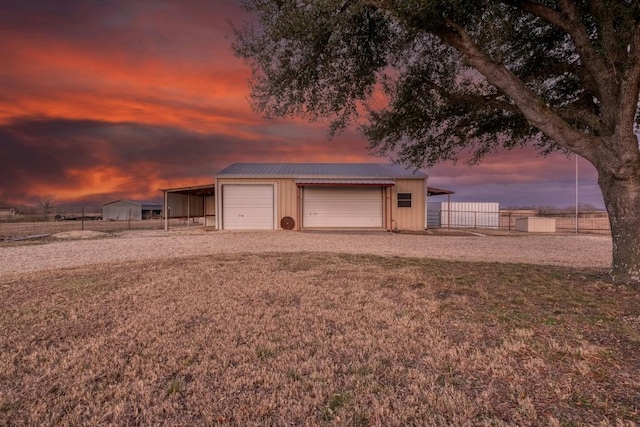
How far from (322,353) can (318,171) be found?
61.1 ft

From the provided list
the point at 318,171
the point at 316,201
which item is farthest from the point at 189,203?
the point at 316,201

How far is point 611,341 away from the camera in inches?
139

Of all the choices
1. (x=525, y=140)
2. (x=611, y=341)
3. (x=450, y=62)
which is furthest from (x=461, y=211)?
(x=611, y=341)

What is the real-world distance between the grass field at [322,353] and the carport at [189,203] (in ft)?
47.0

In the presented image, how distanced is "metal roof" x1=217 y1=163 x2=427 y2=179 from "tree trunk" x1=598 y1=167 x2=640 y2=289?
502 inches

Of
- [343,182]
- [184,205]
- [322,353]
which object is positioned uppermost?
[343,182]

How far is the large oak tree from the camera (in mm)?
5785

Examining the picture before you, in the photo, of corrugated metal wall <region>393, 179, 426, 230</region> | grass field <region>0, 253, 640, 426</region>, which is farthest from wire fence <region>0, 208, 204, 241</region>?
grass field <region>0, 253, 640, 426</region>

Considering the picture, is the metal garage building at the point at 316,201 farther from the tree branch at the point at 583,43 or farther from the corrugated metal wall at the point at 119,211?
the corrugated metal wall at the point at 119,211

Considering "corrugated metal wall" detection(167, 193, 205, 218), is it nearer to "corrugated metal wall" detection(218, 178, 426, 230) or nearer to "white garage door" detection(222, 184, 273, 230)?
"white garage door" detection(222, 184, 273, 230)

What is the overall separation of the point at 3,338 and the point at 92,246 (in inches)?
397

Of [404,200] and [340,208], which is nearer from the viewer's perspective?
[340,208]

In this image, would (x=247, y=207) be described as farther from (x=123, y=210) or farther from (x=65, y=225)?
(x=123, y=210)

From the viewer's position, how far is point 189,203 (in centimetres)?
2416
